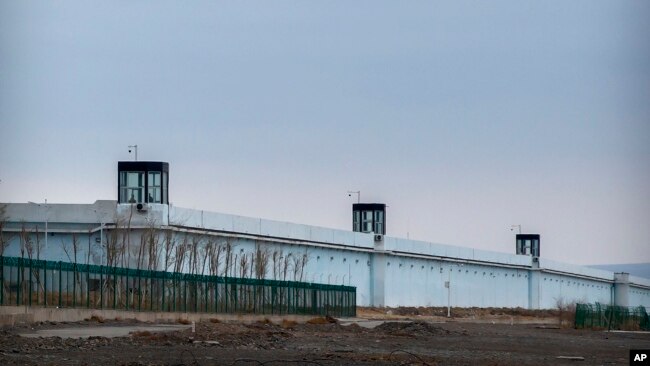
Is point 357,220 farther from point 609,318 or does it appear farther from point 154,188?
point 609,318

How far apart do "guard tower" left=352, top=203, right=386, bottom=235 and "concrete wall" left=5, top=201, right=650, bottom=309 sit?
3912mm

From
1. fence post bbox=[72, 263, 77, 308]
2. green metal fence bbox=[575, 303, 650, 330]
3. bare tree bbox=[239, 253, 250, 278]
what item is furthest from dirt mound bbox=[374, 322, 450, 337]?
bare tree bbox=[239, 253, 250, 278]

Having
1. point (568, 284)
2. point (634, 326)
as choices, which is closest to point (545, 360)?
point (634, 326)

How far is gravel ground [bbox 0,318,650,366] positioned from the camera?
26406mm

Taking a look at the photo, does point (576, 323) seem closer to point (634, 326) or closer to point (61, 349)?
point (634, 326)

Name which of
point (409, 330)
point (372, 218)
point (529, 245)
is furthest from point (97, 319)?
point (529, 245)

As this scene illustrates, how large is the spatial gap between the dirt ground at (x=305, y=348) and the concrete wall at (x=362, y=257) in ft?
62.9

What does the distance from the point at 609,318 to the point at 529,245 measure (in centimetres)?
6600

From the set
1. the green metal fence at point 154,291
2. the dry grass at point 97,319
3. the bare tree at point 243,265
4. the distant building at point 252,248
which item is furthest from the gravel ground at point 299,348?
the bare tree at point 243,265

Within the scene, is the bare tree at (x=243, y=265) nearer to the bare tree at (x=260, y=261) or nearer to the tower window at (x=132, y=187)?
the bare tree at (x=260, y=261)

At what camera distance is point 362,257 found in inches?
3386

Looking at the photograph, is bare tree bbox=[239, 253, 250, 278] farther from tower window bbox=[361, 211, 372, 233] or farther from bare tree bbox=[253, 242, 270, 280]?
tower window bbox=[361, 211, 372, 233]

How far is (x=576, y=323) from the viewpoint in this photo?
6088 cm

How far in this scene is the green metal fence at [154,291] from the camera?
44969 mm
